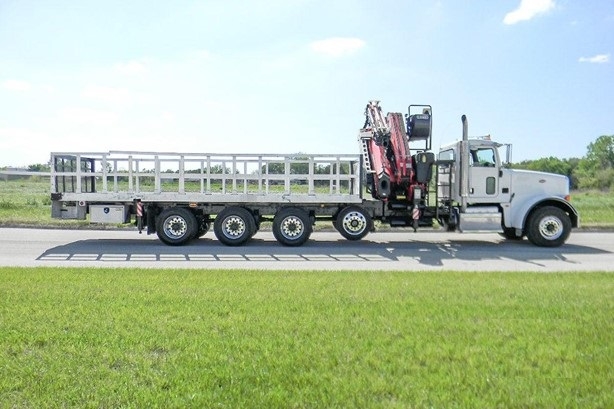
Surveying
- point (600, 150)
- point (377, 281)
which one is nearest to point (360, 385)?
point (377, 281)

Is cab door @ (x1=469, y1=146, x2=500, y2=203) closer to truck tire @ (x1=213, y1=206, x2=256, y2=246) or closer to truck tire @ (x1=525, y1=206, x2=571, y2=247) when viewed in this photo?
truck tire @ (x1=525, y1=206, x2=571, y2=247)

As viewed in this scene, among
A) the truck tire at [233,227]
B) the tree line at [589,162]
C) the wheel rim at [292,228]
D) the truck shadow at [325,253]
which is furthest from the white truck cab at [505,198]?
the tree line at [589,162]

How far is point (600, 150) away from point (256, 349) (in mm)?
99805

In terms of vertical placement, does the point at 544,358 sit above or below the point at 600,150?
below

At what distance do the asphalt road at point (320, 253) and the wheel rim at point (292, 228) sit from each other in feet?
1.16

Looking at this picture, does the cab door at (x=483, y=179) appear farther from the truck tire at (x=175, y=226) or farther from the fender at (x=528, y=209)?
the truck tire at (x=175, y=226)

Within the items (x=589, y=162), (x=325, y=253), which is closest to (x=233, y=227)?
(x=325, y=253)

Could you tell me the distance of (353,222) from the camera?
12.8m

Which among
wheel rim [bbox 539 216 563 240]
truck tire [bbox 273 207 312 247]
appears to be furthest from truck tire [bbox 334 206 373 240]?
wheel rim [bbox 539 216 563 240]

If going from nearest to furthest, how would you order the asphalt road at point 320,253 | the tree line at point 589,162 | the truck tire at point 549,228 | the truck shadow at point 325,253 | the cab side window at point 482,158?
the asphalt road at point 320,253
the truck shadow at point 325,253
the truck tire at point 549,228
the cab side window at point 482,158
the tree line at point 589,162

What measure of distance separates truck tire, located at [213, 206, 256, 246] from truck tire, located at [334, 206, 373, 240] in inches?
92.6

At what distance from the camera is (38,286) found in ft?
21.3

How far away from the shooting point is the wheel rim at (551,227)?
41.1 feet

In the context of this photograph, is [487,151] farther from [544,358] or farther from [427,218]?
[544,358]
